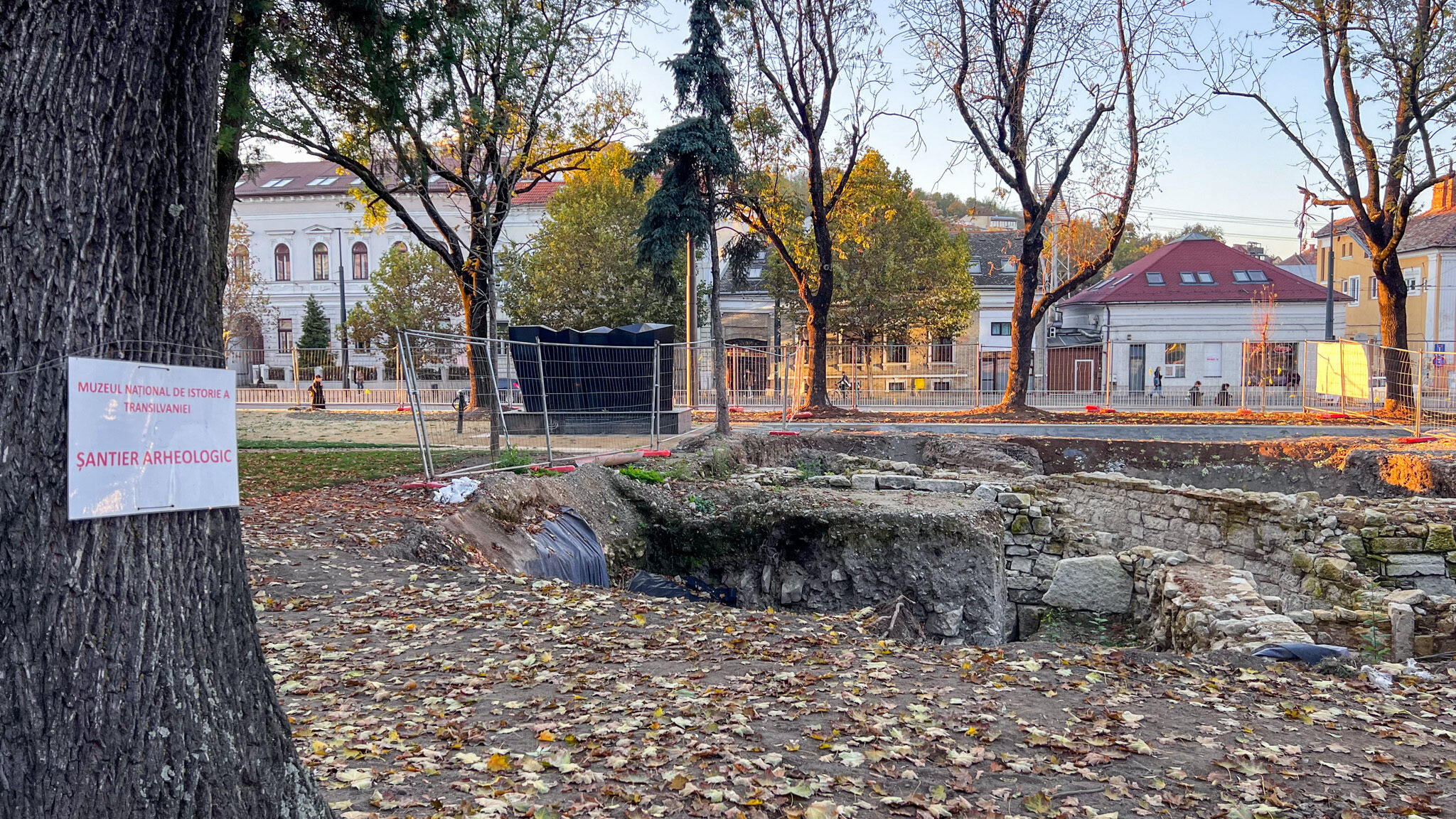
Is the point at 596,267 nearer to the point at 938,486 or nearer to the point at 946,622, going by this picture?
the point at 938,486

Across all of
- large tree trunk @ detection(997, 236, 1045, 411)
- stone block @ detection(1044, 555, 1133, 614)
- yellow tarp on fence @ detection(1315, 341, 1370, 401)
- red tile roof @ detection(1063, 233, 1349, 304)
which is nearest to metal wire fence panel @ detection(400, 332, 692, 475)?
stone block @ detection(1044, 555, 1133, 614)

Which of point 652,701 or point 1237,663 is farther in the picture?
point 1237,663

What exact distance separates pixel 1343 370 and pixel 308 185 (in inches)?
1807

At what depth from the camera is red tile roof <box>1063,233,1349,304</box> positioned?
41.5 metres

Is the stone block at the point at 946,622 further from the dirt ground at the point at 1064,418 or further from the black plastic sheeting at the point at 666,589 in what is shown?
the dirt ground at the point at 1064,418

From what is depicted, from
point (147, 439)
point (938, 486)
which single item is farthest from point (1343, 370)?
point (147, 439)

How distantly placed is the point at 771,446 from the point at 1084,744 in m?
12.5

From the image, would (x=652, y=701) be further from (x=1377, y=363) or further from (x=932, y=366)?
(x=932, y=366)

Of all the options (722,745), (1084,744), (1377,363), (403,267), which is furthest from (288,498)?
(403,267)

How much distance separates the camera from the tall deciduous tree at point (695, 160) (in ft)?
51.2

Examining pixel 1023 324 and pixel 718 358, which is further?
pixel 1023 324

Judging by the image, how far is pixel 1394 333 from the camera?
842 inches

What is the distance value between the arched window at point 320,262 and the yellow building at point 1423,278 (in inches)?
1875

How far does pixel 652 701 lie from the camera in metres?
4.38
